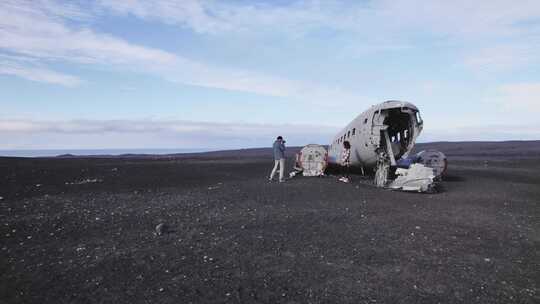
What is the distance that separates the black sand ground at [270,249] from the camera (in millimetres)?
7023

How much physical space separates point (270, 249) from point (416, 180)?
41.7 feet

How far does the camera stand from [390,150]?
70.0 ft

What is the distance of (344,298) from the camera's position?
22.1 feet

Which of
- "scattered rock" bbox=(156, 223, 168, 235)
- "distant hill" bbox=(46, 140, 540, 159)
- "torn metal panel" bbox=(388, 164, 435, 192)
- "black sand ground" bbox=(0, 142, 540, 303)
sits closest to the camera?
"black sand ground" bbox=(0, 142, 540, 303)

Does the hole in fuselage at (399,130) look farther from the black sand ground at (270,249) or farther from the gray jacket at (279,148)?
the gray jacket at (279,148)

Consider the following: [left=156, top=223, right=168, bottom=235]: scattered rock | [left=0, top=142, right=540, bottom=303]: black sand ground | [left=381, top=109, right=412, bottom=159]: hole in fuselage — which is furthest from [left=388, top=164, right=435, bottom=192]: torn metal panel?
[left=156, top=223, right=168, bottom=235]: scattered rock

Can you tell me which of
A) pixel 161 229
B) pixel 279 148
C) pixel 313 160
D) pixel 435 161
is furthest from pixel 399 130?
pixel 161 229

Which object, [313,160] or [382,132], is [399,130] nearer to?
[382,132]

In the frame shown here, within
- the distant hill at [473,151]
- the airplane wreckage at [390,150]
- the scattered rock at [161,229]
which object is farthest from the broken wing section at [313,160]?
the distant hill at [473,151]

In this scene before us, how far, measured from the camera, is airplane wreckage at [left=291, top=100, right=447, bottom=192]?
19.8 metres

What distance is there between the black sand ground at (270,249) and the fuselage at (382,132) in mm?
4704

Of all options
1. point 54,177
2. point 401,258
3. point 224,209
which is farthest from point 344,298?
point 54,177

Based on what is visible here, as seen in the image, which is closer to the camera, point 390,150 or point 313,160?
point 390,150

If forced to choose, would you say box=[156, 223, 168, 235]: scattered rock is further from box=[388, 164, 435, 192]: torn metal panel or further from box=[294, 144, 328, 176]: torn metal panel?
box=[294, 144, 328, 176]: torn metal panel
